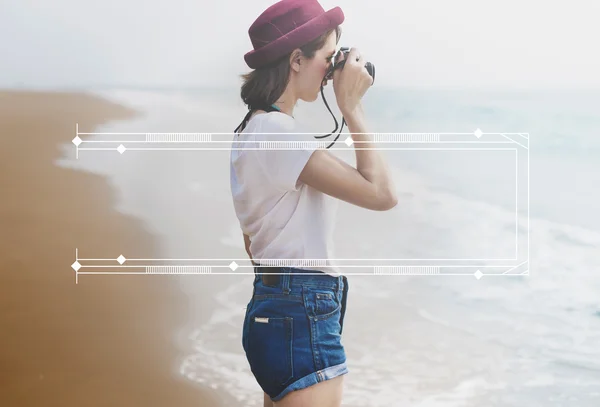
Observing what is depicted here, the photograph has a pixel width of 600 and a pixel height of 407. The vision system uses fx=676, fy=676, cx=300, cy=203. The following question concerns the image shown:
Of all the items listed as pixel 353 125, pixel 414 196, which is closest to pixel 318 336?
pixel 353 125

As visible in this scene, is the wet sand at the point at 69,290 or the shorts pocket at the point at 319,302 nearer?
the shorts pocket at the point at 319,302

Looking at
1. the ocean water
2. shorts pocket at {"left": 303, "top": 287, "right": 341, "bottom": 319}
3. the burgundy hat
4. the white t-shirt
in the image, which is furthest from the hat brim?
shorts pocket at {"left": 303, "top": 287, "right": 341, "bottom": 319}

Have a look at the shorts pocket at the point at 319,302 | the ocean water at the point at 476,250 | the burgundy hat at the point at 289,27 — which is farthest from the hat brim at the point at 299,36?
the shorts pocket at the point at 319,302

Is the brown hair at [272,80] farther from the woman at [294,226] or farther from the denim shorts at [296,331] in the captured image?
the denim shorts at [296,331]

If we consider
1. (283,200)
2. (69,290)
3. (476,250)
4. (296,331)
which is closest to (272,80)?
(283,200)

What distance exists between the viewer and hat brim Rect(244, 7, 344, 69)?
1508 millimetres

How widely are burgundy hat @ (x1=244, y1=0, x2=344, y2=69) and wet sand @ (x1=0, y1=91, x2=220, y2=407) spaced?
59cm

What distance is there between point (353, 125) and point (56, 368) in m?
1.20

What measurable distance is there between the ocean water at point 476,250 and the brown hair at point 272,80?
38 centimetres

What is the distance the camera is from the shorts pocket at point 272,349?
1364mm

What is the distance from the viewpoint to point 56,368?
6.65ft

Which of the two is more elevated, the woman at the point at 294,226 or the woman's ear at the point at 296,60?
the woman's ear at the point at 296,60

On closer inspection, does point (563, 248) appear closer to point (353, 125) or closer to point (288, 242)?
point (353, 125)

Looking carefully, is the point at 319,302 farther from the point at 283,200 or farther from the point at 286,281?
the point at 283,200
